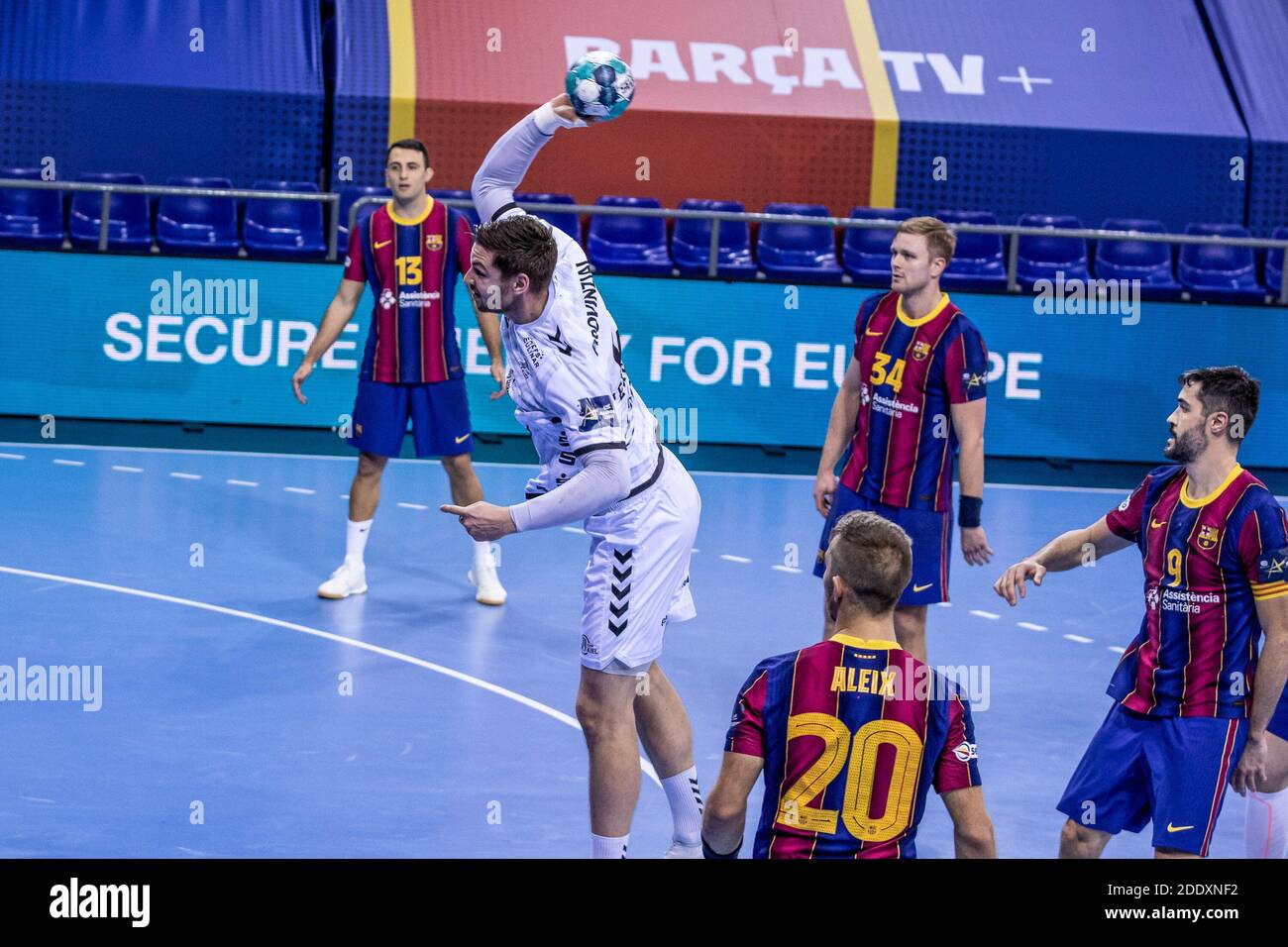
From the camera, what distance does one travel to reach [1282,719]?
5.41m

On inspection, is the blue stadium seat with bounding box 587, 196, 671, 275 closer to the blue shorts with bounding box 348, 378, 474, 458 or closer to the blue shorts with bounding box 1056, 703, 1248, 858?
the blue shorts with bounding box 348, 378, 474, 458

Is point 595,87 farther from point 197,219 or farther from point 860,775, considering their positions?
point 197,219

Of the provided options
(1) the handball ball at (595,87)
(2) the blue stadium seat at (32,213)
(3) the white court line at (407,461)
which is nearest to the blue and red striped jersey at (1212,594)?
(1) the handball ball at (595,87)

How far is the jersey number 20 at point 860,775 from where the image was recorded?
377 cm

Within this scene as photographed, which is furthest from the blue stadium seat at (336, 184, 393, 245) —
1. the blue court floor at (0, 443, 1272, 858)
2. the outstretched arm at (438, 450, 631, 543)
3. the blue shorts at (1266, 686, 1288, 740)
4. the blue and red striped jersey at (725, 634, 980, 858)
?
the blue and red striped jersey at (725, 634, 980, 858)

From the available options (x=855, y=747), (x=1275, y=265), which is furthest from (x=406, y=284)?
(x=1275, y=265)

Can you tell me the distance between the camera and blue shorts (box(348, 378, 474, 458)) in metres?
9.25

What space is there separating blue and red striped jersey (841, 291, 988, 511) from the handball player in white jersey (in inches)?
57.4

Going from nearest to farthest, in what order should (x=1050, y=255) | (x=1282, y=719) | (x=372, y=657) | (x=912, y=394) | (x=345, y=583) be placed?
(x=1282, y=719)
(x=912, y=394)
(x=372, y=657)
(x=345, y=583)
(x=1050, y=255)

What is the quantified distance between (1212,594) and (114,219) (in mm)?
12943

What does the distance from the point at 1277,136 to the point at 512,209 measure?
1523 cm
